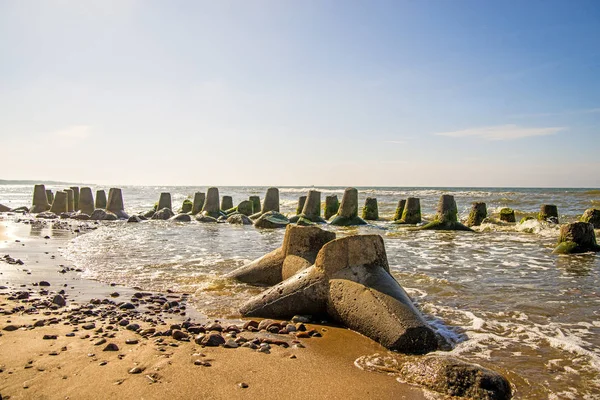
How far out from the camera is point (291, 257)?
7.27m

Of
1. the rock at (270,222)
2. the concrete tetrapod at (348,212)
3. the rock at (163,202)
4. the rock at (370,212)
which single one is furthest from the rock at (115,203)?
the rock at (370,212)

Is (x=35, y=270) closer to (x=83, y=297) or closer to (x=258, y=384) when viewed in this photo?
(x=83, y=297)

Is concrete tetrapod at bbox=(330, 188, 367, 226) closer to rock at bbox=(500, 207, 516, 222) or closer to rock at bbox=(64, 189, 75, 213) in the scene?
rock at bbox=(500, 207, 516, 222)

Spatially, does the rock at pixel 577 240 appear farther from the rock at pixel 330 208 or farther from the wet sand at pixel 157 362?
the rock at pixel 330 208

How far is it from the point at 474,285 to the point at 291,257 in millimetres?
3178

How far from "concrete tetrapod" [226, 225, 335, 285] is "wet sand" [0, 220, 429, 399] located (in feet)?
5.86

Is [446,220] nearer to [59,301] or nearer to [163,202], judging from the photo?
[59,301]

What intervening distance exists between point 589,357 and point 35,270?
8.74 metres

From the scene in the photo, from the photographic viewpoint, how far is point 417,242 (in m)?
13.7

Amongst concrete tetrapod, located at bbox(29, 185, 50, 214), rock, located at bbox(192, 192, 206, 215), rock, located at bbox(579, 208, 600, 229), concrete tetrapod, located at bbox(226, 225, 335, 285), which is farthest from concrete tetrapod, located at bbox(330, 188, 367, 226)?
concrete tetrapod, located at bbox(29, 185, 50, 214)

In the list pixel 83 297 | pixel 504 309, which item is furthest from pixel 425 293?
pixel 83 297

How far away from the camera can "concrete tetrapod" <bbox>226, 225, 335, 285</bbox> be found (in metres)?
7.12

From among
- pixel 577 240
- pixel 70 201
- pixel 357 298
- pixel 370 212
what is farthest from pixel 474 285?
pixel 70 201

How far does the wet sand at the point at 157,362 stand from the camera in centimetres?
342
